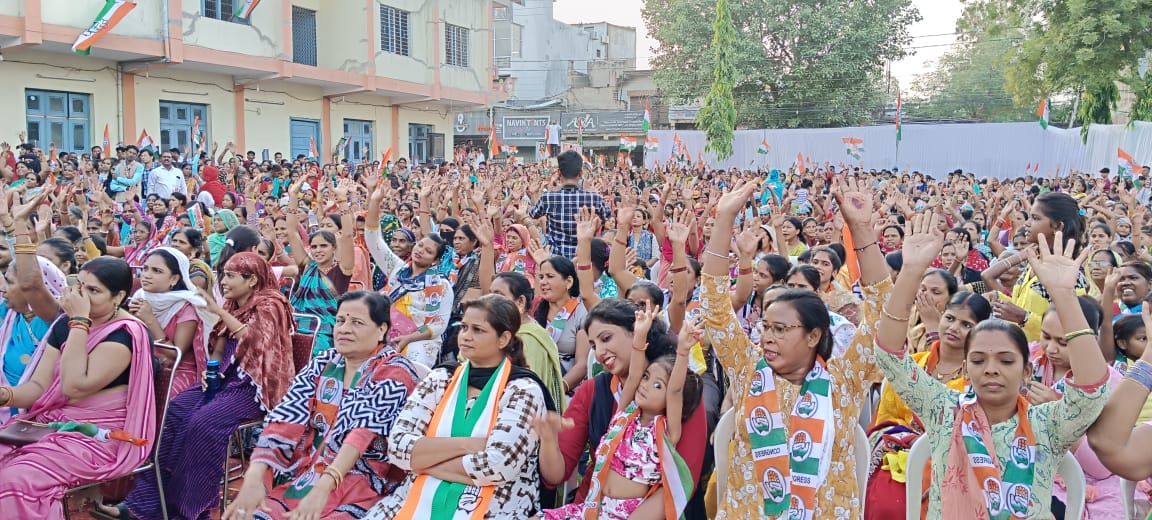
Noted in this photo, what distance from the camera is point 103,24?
1481 cm

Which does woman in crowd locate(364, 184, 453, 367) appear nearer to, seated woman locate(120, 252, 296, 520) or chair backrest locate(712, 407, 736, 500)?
seated woman locate(120, 252, 296, 520)

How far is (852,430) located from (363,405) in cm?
169

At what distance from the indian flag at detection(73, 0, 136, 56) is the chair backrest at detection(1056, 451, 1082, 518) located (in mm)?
15563

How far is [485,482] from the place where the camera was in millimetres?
3018

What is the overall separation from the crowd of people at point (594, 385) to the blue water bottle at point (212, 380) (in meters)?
0.02

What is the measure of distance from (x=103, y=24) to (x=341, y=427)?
1398 centimetres

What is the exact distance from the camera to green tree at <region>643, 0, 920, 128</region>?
103ft

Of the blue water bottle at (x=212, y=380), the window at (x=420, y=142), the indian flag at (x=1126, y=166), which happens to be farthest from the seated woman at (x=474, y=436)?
the window at (x=420, y=142)

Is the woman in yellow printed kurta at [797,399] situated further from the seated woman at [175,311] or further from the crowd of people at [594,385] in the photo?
the seated woman at [175,311]

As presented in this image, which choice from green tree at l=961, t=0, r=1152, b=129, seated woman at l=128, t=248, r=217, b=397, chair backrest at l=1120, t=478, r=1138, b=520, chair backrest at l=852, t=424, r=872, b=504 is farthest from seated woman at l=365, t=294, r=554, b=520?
green tree at l=961, t=0, r=1152, b=129

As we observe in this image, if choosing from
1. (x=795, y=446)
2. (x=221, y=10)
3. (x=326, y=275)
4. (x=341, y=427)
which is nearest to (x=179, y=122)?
(x=221, y=10)

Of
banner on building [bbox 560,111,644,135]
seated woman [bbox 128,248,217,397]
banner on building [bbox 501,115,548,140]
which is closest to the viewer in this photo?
seated woman [bbox 128,248,217,397]

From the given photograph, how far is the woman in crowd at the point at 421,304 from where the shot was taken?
190 inches

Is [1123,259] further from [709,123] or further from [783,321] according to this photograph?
[709,123]
